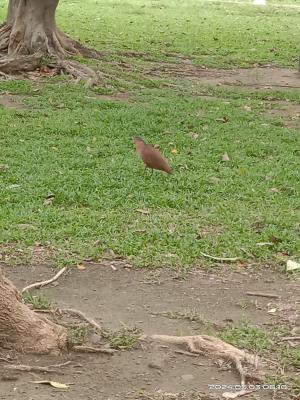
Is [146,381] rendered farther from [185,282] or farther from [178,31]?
[178,31]

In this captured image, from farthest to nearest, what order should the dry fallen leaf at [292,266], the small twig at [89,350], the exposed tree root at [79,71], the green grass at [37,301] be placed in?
the exposed tree root at [79,71]
the dry fallen leaf at [292,266]
the green grass at [37,301]
the small twig at [89,350]

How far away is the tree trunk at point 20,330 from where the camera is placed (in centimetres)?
376

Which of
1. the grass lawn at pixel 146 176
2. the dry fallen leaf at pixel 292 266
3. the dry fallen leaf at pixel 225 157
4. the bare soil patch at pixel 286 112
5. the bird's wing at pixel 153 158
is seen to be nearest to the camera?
the dry fallen leaf at pixel 292 266

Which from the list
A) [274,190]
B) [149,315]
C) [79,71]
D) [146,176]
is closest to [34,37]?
[79,71]

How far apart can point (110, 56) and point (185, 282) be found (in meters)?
9.30

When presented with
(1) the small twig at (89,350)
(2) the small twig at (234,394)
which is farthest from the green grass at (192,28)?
(2) the small twig at (234,394)

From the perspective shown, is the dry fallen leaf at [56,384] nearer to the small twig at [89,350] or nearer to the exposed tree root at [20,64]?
the small twig at [89,350]

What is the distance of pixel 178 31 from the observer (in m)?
18.9

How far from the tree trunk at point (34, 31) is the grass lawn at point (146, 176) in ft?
3.90

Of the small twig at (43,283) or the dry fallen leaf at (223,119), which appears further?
the dry fallen leaf at (223,119)

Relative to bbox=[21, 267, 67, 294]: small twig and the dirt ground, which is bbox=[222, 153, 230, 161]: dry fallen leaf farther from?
bbox=[21, 267, 67, 294]: small twig

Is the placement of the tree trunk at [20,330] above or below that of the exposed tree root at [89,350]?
above

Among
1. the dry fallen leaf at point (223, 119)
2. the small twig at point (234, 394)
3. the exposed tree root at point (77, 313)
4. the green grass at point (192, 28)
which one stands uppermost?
the small twig at point (234, 394)

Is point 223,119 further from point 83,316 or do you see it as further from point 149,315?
point 83,316
